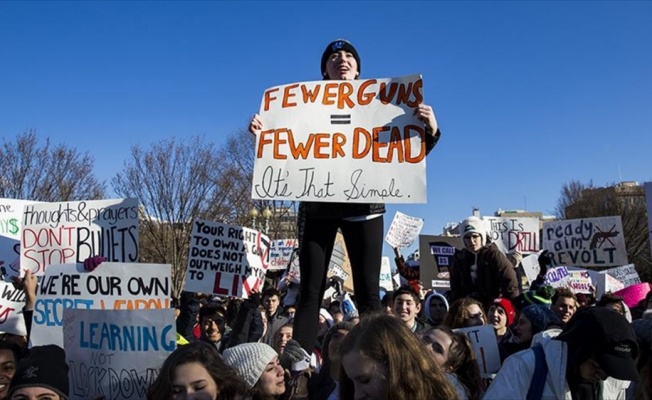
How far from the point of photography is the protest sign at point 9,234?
766 centimetres

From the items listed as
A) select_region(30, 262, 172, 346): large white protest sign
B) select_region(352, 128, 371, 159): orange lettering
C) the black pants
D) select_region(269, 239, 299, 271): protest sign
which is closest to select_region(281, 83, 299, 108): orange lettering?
select_region(352, 128, 371, 159): orange lettering

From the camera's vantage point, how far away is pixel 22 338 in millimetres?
6051

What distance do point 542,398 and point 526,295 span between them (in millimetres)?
3484

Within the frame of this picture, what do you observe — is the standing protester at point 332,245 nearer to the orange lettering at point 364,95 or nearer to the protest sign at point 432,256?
the orange lettering at point 364,95

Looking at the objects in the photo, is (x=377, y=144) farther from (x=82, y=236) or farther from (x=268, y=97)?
(x=82, y=236)

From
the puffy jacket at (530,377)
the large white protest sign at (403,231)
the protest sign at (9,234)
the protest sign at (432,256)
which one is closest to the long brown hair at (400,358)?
the puffy jacket at (530,377)

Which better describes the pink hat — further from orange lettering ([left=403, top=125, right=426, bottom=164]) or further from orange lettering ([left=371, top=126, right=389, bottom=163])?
orange lettering ([left=371, top=126, right=389, bottom=163])

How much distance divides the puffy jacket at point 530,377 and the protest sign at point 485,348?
4.21ft

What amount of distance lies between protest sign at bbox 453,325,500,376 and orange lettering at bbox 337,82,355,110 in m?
1.93

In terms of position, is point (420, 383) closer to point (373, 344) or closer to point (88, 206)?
point (373, 344)

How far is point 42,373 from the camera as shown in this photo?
3.53 m

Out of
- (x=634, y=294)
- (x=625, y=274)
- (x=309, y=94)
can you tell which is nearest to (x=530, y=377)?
(x=309, y=94)

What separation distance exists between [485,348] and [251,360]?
5.35 feet

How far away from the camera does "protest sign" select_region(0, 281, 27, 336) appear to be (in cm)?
588
